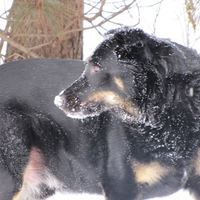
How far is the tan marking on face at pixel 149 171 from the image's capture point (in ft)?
9.37

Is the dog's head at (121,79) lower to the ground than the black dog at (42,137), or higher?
higher

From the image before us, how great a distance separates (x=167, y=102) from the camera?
2840 millimetres

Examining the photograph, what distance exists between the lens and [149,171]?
9.39ft

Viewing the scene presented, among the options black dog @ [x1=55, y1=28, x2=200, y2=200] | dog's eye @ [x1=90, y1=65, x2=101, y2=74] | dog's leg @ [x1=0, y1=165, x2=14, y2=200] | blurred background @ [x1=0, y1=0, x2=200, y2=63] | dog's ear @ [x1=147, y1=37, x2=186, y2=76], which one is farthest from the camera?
blurred background @ [x1=0, y1=0, x2=200, y2=63]

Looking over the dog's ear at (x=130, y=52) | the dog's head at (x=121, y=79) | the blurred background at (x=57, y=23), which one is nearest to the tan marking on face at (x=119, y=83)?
the dog's head at (x=121, y=79)

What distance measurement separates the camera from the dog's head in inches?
110

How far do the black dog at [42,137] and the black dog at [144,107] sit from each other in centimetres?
33

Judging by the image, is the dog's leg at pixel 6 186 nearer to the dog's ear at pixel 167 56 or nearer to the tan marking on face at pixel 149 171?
the tan marking on face at pixel 149 171

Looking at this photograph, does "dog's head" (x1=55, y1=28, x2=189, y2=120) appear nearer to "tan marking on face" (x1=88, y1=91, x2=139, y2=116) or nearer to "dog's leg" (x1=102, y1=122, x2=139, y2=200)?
"tan marking on face" (x1=88, y1=91, x2=139, y2=116)

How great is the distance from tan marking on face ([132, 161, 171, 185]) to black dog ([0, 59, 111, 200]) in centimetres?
40

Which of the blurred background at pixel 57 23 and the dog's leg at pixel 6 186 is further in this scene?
the blurred background at pixel 57 23

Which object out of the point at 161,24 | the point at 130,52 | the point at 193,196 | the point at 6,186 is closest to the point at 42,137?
the point at 6,186

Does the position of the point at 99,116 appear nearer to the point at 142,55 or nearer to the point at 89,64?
the point at 89,64

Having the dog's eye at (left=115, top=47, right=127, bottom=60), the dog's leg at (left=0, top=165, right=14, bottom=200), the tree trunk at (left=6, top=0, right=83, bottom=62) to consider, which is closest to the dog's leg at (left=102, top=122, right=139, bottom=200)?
the dog's eye at (left=115, top=47, right=127, bottom=60)
